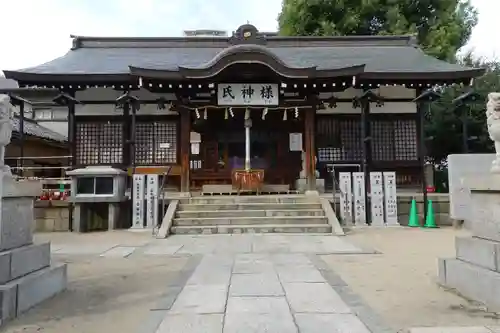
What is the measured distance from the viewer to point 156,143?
14102mm

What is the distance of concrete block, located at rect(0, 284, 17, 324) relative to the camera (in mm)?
3336

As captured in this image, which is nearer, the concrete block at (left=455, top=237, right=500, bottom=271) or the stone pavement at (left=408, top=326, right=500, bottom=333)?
the stone pavement at (left=408, top=326, right=500, bottom=333)

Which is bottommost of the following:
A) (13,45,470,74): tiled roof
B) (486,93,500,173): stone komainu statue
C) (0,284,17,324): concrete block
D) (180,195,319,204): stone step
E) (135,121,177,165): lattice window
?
(0,284,17,324): concrete block

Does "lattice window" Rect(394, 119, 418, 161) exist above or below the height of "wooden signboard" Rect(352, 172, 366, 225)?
above

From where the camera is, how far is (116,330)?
3.24 m

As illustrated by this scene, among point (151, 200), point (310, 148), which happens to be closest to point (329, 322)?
point (151, 200)

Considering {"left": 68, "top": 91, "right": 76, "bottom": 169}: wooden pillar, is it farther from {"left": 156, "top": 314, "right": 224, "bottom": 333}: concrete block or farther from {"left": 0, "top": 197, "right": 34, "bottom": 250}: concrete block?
{"left": 156, "top": 314, "right": 224, "bottom": 333}: concrete block

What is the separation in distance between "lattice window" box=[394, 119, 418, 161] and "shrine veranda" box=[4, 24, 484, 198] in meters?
0.04

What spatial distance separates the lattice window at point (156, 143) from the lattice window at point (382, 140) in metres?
7.33

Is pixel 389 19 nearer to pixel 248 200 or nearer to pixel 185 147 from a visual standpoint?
pixel 185 147

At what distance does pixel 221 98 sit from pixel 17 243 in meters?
9.68

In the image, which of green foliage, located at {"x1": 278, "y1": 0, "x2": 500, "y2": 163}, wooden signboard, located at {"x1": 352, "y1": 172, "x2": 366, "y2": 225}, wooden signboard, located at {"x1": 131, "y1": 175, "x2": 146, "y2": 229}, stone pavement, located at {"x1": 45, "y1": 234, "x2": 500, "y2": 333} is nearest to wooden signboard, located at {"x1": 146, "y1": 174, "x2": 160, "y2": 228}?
wooden signboard, located at {"x1": 131, "y1": 175, "x2": 146, "y2": 229}

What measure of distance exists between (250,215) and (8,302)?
24.6 feet

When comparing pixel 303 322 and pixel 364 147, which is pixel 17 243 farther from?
pixel 364 147
